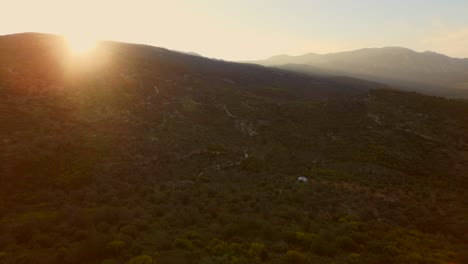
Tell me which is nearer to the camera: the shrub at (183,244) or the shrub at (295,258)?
the shrub at (295,258)

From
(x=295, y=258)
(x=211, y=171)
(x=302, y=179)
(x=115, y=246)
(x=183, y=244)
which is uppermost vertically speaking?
(x=295, y=258)

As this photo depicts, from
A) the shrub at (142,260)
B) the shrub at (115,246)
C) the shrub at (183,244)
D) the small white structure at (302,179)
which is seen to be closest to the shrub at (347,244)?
the shrub at (183,244)

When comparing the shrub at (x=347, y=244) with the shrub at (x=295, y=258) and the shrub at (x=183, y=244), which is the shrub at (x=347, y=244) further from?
the shrub at (x=183, y=244)

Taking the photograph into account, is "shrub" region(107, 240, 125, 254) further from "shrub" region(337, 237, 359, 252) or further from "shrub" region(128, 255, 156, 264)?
"shrub" region(337, 237, 359, 252)

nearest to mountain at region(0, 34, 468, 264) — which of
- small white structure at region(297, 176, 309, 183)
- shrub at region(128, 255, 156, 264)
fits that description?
shrub at region(128, 255, 156, 264)

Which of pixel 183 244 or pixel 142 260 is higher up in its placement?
pixel 142 260

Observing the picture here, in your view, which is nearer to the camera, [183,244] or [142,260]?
[142,260]

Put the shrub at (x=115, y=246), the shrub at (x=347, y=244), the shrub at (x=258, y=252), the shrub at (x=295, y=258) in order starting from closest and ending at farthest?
the shrub at (x=295, y=258)
the shrub at (x=115, y=246)
the shrub at (x=258, y=252)
the shrub at (x=347, y=244)

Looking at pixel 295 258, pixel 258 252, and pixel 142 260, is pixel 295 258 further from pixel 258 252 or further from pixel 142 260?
pixel 142 260

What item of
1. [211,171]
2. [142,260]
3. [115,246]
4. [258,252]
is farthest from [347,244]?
[211,171]
